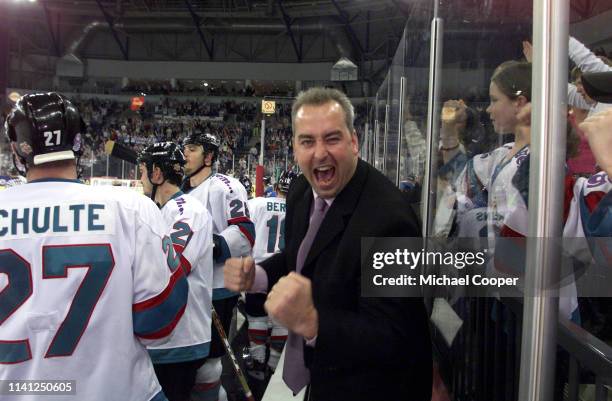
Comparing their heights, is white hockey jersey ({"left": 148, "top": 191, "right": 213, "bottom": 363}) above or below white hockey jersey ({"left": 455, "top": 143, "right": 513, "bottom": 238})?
below

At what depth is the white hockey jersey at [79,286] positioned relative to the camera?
1283 millimetres

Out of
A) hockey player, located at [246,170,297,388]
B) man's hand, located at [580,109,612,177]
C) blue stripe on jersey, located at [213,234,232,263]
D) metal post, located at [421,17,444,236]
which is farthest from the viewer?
hockey player, located at [246,170,297,388]

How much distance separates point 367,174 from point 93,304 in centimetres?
83

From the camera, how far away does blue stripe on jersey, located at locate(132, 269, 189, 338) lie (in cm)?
142

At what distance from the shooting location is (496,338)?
1.48 metres

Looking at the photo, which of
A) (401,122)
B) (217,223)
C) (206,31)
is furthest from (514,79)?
(206,31)

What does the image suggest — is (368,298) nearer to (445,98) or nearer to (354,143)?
(354,143)

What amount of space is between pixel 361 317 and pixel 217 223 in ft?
8.53

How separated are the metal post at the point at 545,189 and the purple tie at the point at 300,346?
57 centimetres

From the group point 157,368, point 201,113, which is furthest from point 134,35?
point 157,368

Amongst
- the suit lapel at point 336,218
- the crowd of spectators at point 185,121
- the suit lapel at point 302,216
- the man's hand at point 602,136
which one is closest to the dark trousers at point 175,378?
the suit lapel at point 302,216

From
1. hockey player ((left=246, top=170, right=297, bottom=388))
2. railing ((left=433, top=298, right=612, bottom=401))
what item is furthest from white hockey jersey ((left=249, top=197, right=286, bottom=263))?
railing ((left=433, top=298, right=612, bottom=401))

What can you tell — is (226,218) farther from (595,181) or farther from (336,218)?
(595,181)

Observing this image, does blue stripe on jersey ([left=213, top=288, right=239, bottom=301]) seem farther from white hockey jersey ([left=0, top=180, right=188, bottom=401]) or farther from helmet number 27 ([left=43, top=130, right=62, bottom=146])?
helmet number 27 ([left=43, top=130, right=62, bottom=146])
